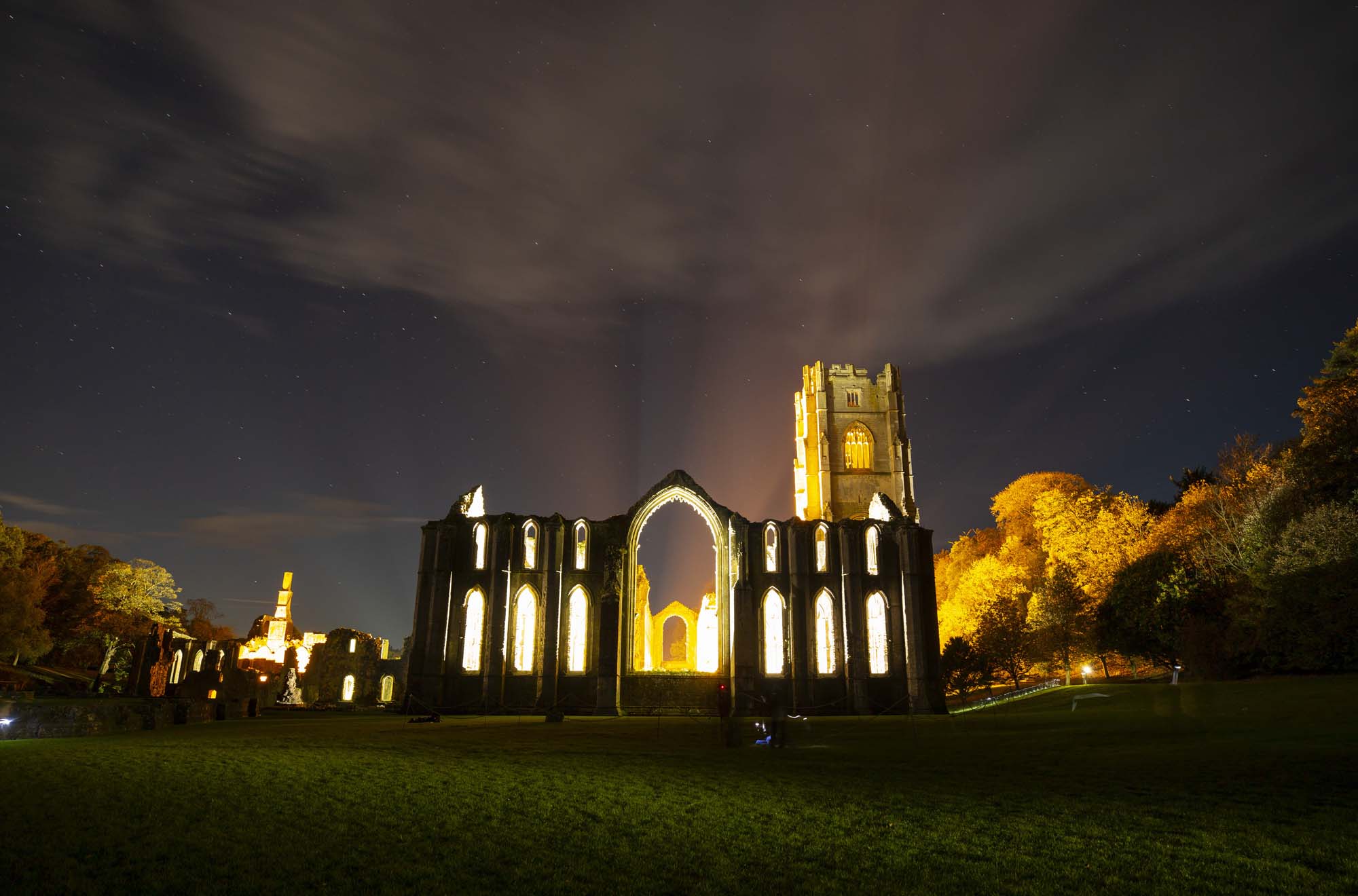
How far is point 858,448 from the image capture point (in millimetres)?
80375

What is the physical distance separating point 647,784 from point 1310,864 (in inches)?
344

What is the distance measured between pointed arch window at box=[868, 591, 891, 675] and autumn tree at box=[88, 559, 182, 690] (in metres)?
54.2

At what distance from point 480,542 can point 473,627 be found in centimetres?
471

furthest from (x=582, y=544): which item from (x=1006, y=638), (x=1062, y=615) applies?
(x=1062, y=615)

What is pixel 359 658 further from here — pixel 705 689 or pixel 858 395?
pixel 858 395

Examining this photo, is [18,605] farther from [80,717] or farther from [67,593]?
[80,717]

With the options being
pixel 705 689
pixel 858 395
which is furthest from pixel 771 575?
pixel 858 395

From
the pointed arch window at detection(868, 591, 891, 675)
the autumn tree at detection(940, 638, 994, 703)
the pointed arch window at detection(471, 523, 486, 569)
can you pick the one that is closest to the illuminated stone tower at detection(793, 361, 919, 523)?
the autumn tree at detection(940, 638, 994, 703)

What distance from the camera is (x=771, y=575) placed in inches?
1695

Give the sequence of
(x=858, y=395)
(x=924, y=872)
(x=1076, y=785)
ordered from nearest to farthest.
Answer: (x=924, y=872) < (x=1076, y=785) < (x=858, y=395)

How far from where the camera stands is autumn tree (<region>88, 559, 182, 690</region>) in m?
63.1

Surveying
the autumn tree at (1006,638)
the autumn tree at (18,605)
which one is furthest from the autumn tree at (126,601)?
the autumn tree at (1006,638)

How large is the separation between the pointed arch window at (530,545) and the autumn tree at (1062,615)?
32.5 metres

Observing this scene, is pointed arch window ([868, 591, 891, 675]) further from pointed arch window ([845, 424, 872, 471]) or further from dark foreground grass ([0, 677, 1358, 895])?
pointed arch window ([845, 424, 872, 471])
